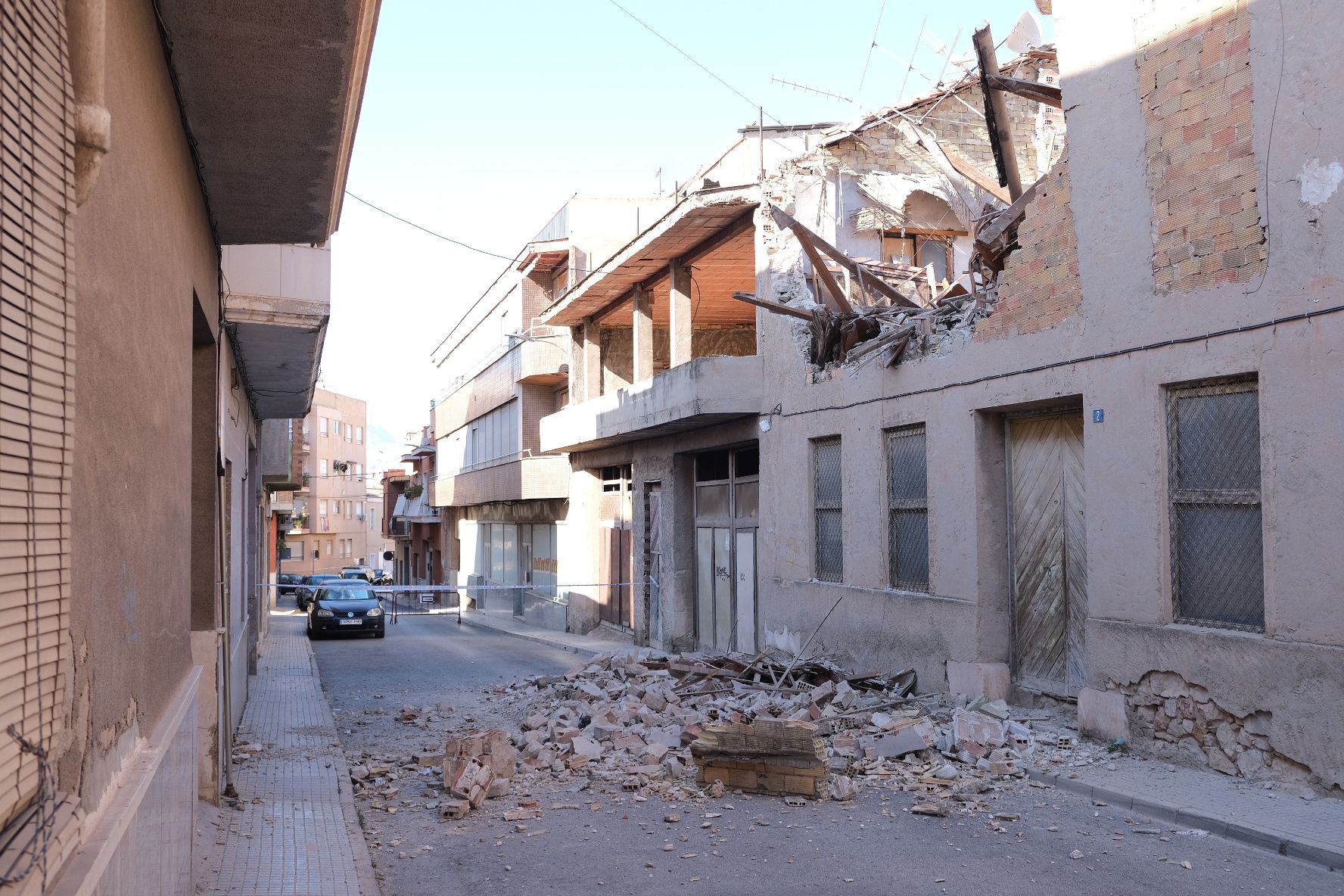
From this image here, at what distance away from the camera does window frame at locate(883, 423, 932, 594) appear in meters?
13.3

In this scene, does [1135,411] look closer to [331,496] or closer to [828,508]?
[828,508]

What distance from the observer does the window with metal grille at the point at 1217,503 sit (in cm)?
904

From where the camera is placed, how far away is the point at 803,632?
15922mm

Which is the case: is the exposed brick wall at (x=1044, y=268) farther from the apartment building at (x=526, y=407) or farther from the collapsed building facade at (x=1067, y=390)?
the apartment building at (x=526, y=407)

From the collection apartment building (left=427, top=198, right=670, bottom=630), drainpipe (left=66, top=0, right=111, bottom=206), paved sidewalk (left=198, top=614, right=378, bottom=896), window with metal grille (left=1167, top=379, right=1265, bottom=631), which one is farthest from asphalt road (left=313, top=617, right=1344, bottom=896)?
apartment building (left=427, top=198, right=670, bottom=630)

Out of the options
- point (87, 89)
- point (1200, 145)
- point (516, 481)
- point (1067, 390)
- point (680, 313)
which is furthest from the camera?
point (516, 481)

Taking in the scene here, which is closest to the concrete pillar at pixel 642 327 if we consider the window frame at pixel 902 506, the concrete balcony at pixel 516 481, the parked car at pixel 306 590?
the concrete balcony at pixel 516 481

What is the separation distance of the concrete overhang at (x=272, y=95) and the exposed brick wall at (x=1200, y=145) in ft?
21.8

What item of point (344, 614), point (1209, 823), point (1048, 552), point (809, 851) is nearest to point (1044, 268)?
point (1048, 552)

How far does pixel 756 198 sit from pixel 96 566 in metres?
14.7

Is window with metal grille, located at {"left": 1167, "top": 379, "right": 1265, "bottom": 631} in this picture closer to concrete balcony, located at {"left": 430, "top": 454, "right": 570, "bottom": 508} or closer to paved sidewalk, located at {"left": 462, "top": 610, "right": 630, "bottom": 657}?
paved sidewalk, located at {"left": 462, "top": 610, "right": 630, "bottom": 657}

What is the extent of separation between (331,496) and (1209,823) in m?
76.6

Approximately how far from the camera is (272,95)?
231 inches

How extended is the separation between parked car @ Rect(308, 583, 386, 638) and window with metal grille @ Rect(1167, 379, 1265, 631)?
21.6 m
